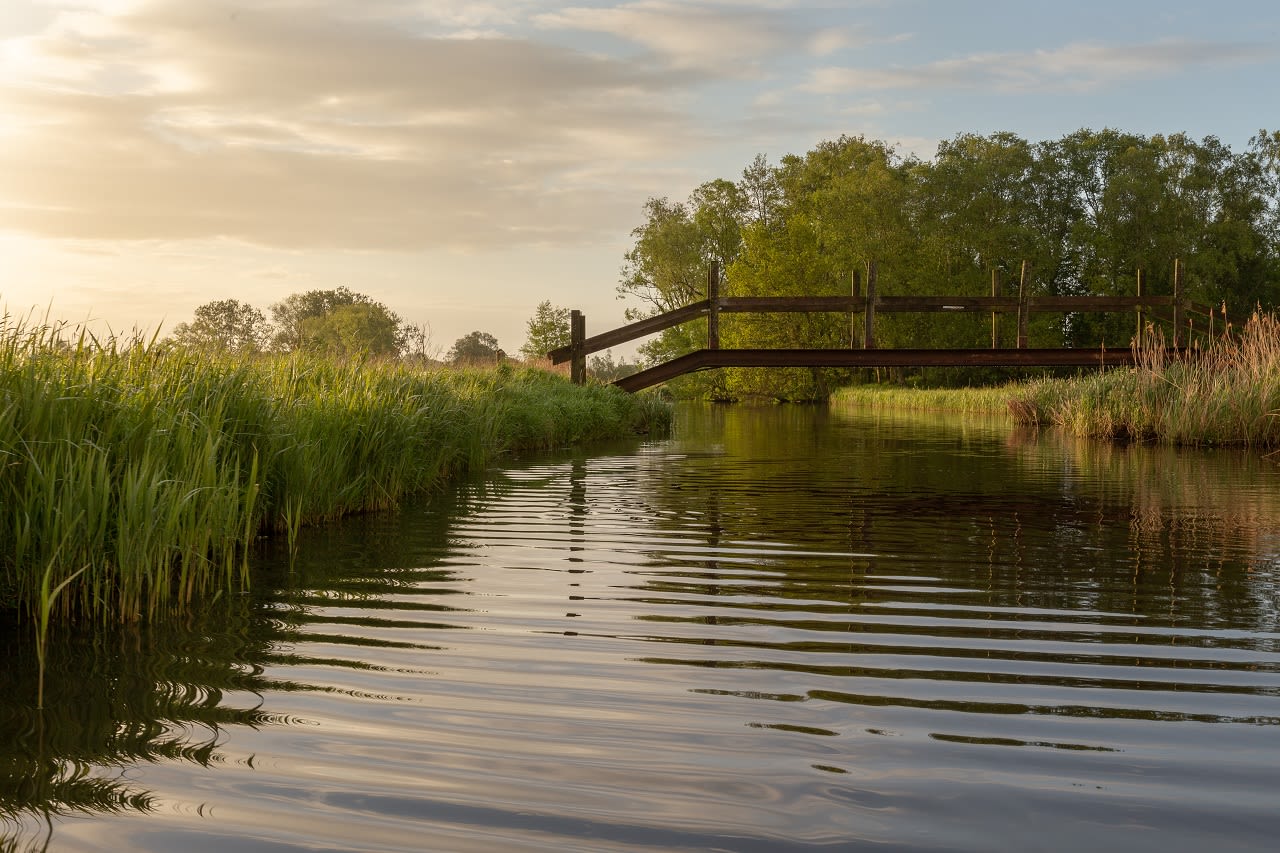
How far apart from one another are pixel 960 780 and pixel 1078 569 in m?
4.11

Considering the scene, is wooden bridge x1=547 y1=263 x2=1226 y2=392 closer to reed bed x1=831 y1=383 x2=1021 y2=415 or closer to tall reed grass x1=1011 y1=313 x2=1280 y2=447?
tall reed grass x1=1011 y1=313 x2=1280 y2=447

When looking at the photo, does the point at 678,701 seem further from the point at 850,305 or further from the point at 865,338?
the point at 850,305

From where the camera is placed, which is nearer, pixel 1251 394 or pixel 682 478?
pixel 682 478

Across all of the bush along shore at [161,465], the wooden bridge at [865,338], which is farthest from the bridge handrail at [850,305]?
the bush along shore at [161,465]

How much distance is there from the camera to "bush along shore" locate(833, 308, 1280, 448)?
54.8 ft

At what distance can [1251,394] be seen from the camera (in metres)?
16.7

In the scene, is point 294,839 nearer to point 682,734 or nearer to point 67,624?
point 682,734

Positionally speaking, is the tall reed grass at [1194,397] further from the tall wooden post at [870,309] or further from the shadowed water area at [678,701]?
the shadowed water area at [678,701]

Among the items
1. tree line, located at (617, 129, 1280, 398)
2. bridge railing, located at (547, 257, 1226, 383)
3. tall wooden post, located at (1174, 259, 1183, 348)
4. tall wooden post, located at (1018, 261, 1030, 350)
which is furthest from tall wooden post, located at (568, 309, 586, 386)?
tree line, located at (617, 129, 1280, 398)

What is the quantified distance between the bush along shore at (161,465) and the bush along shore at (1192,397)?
45.4ft

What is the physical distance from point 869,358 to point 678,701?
61.4 feet

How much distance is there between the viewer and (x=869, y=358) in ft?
70.8

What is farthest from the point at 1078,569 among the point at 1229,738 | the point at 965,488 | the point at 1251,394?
the point at 1251,394

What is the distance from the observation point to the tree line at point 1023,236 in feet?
169
